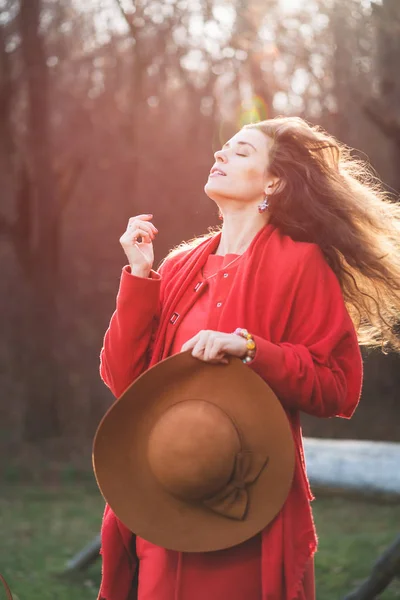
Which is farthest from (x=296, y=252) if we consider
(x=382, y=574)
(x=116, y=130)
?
(x=116, y=130)

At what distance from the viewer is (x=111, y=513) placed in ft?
9.37

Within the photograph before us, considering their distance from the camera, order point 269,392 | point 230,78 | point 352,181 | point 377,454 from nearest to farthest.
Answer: point 269,392 → point 352,181 → point 377,454 → point 230,78

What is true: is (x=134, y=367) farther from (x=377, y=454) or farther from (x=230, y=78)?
(x=230, y=78)

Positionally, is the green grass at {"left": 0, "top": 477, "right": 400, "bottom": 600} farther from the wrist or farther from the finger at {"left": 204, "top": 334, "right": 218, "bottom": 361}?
the finger at {"left": 204, "top": 334, "right": 218, "bottom": 361}

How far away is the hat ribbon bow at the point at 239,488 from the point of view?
258cm

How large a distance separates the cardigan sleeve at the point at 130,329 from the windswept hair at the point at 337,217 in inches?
20.3

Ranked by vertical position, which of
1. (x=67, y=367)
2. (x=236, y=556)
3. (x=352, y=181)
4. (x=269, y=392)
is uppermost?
(x=352, y=181)

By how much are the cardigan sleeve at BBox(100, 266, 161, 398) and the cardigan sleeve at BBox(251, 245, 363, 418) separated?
432 mm

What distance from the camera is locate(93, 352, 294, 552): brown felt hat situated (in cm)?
256

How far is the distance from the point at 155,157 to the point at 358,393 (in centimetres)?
1401

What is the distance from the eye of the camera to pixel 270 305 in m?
2.80

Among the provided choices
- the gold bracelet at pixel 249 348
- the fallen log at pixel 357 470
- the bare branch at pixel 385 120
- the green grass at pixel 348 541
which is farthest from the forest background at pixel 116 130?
the gold bracelet at pixel 249 348

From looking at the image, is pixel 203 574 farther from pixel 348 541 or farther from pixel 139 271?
pixel 348 541

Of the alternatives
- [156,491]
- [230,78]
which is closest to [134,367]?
[156,491]
